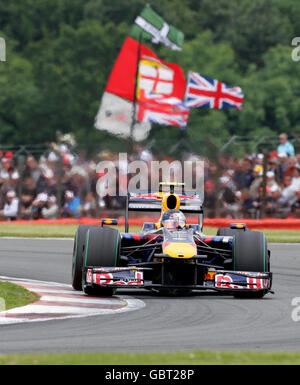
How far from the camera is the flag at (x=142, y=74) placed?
103ft

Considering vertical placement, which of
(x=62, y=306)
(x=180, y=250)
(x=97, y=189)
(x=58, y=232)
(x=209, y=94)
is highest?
(x=209, y=94)

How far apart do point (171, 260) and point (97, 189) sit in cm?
1243

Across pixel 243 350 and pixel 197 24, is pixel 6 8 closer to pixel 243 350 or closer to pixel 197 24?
pixel 197 24

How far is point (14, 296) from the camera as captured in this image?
11.4 metres

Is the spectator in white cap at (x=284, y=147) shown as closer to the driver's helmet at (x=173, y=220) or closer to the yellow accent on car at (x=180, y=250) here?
the driver's helmet at (x=173, y=220)

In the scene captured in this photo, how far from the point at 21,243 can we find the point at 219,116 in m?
35.7

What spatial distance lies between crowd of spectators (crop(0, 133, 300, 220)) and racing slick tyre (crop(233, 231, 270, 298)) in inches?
383

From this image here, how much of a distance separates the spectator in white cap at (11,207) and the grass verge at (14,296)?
43.6 ft

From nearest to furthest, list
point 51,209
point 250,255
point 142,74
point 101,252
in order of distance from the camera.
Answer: point 101,252
point 250,255
point 51,209
point 142,74

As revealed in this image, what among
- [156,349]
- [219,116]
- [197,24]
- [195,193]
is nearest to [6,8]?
[197,24]

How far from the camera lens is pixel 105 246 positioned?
12070 mm

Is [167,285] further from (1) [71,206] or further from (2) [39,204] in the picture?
(2) [39,204]

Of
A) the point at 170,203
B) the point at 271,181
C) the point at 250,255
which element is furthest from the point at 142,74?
Result: the point at 250,255

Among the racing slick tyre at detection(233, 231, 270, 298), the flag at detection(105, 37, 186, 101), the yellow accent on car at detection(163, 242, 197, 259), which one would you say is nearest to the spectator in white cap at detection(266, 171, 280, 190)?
the flag at detection(105, 37, 186, 101)
